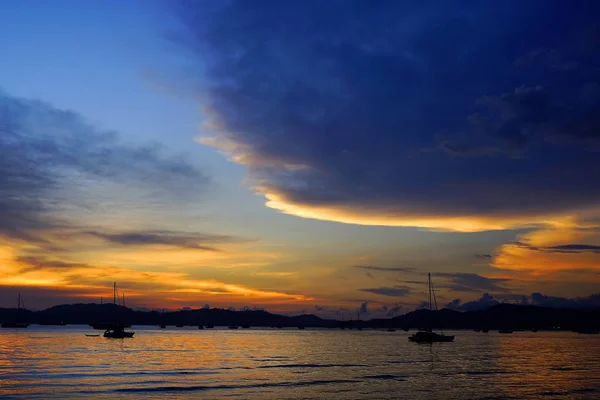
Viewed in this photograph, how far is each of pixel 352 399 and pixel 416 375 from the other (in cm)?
2710

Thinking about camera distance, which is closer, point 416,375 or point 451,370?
point 416,375

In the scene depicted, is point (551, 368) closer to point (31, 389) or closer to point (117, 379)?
point (117, 379)

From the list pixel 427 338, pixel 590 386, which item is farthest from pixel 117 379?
pixel 427 338

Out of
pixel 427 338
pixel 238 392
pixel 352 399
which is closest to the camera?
pixel 352 399

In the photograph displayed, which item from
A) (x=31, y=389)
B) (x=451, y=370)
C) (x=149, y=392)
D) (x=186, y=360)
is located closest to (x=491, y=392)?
(x=451, y=370)

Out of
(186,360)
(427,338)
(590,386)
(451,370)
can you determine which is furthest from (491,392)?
(427,338)

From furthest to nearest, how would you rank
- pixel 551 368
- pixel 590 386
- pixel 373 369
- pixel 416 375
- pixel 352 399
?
pixel 551 368 < pixel 373 369 < pixel 416 375 < pixel 590 386 < pixel 352 399

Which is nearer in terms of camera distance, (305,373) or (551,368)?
(305,373)

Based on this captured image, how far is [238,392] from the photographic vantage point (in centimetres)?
6222

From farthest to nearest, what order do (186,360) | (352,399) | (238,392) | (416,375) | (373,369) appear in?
(186,360), (373,369), (416,375), (238,392), (352,399)

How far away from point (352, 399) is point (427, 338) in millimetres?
128851

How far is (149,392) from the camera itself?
61.8 metres

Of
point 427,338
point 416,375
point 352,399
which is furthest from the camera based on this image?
point 427,338

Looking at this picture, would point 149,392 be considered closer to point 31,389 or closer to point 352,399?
point 31,389
